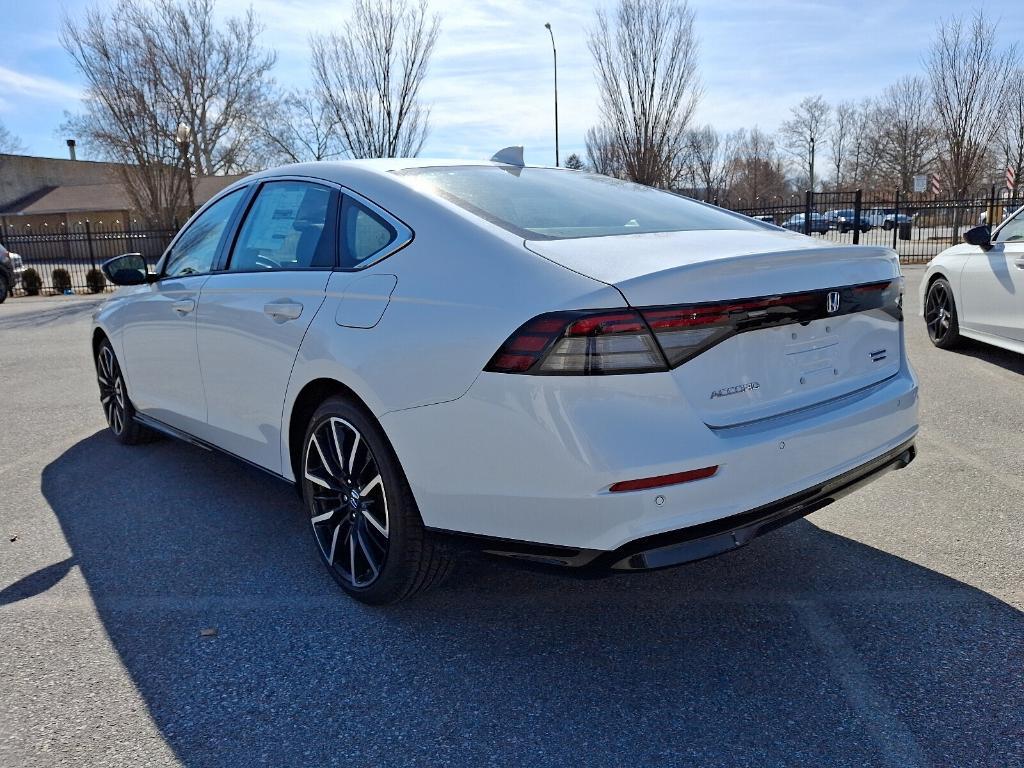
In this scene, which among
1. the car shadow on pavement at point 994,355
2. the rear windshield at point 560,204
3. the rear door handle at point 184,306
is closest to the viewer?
the rear windshield at point 560,204

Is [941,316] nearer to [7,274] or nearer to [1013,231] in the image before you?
[1013,231]

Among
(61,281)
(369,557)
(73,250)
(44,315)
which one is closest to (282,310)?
(369,557)

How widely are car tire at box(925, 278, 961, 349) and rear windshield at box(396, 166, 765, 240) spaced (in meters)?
4.76

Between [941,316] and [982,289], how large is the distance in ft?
2.72

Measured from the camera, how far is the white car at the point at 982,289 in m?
6.25

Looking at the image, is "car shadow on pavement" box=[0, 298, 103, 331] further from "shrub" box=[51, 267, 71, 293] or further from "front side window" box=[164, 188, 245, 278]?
"front side window" box=[164, 188, 245, 278]

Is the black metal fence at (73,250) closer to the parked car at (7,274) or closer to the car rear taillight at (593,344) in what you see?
the parked car at (7,274)

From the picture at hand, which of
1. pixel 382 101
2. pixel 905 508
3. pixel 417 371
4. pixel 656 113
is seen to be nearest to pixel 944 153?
pixel 656 113

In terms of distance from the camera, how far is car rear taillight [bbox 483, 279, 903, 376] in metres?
2.16

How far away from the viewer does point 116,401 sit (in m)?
5.29

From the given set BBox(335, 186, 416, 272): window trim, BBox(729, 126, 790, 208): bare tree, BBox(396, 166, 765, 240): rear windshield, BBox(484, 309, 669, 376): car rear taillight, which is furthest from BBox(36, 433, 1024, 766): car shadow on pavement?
BBox(729, 126, 790, 208): bare tree

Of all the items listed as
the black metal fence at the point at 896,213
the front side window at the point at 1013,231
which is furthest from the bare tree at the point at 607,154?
the front side window at the point at 1013,231

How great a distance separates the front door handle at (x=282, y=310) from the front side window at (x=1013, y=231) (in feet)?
19.3

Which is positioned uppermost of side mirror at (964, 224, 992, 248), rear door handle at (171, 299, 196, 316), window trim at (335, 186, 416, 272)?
window trim at (335, 186, 416, 272)
